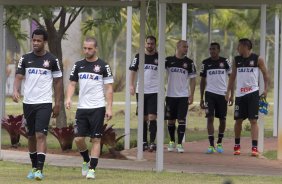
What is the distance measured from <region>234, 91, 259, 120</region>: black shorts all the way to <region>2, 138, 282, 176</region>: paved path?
29.8 inches

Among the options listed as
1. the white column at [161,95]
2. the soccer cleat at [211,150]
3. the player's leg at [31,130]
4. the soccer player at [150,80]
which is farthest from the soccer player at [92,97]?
the soccer cleat at [211,150]

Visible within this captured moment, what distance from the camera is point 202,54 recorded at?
2178 inches

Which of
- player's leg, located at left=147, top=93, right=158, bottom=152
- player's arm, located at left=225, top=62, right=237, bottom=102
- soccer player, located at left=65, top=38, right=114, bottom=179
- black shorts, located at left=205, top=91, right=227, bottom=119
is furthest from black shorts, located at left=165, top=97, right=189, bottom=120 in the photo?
soccer player, located at left=65, top=38, right=114, bottom=179

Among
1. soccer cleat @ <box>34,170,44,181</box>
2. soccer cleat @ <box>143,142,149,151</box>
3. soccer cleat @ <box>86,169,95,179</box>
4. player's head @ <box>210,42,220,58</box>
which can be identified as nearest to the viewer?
soccer cleat @ <box>34,170,44,181</box>

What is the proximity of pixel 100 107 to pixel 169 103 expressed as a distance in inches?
165

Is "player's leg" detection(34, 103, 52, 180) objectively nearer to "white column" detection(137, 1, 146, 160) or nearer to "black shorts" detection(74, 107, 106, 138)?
"black shorts" detection(74, 107, 106, 138)

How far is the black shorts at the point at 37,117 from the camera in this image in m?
12.2

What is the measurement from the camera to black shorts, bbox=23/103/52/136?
40.1 feet

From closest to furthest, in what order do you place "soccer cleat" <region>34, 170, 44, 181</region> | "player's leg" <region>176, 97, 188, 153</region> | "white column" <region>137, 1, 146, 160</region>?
1. "soccer cleat" <region>34, 170, 44, 181</region>
2. "white column" <region>137, 1, 146, 160</region>
3. "player's leg" <region>176, 97, 188, 153</region>

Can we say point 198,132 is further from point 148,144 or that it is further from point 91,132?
point 91,132

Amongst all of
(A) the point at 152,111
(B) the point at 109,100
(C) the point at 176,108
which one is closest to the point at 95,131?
(B) the point at 109,100

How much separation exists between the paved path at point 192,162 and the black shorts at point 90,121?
1.78 meters

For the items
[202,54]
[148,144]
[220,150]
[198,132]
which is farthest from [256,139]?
[202,54]

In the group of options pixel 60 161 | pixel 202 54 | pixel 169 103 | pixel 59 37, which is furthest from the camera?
pixel 202 54
